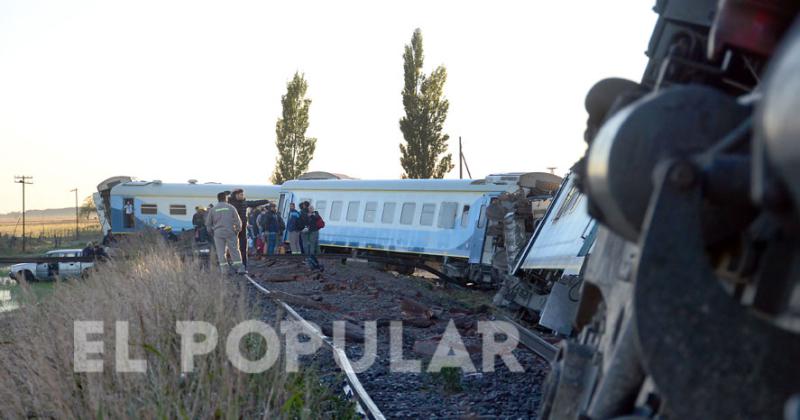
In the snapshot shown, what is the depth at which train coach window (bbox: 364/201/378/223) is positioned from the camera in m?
30.0

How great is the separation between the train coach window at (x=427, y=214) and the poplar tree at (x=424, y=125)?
83.5 ft

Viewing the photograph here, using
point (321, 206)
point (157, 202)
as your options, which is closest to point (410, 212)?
point (321, 206)

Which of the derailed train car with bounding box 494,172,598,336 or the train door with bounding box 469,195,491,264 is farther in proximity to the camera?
the train door with bounding box 469,195,491,264

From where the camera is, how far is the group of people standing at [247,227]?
18.0m

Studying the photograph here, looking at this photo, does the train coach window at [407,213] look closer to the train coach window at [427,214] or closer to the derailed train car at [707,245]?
the train coach window at [427,214]

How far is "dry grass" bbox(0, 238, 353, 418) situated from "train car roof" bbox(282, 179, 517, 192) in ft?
53.0

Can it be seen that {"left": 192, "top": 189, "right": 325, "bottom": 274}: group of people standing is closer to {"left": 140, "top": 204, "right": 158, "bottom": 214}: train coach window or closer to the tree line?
{"left": 140, "top": 204, "right": 158, "bottom": 214}: train coach window

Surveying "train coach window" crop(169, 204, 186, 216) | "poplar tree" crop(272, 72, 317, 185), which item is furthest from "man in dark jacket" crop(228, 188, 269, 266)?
"poplar tree" crop(272, 72, 317, 185)

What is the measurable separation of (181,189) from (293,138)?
2102cm

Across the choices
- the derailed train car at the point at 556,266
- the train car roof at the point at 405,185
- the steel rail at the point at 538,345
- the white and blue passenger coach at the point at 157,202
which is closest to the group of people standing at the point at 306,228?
the train car roof at the point at 405,185

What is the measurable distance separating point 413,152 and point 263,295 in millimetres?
38897

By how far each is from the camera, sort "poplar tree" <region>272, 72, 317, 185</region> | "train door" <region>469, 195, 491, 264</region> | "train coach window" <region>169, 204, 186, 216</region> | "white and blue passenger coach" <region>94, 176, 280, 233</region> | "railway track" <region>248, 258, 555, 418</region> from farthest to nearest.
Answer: "poplar tree" <region>272, 72, 317, 185</region> < "train coach window" <region>169, 204, 186, 216</region> < "white and blue passenger coach" <region>94, 176, 280, 233</region> < "train door" <region>469, 195, 491, 264</region> < "railway track" <region>248, 258, 555, 418</region>

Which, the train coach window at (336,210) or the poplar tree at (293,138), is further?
the poplar tree at (293,138)

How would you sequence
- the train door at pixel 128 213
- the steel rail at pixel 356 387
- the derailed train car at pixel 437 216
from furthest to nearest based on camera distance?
the train door at pixel 128 213
the derailed train car at pixel 437 216
the steel rail at pixel 356 387
